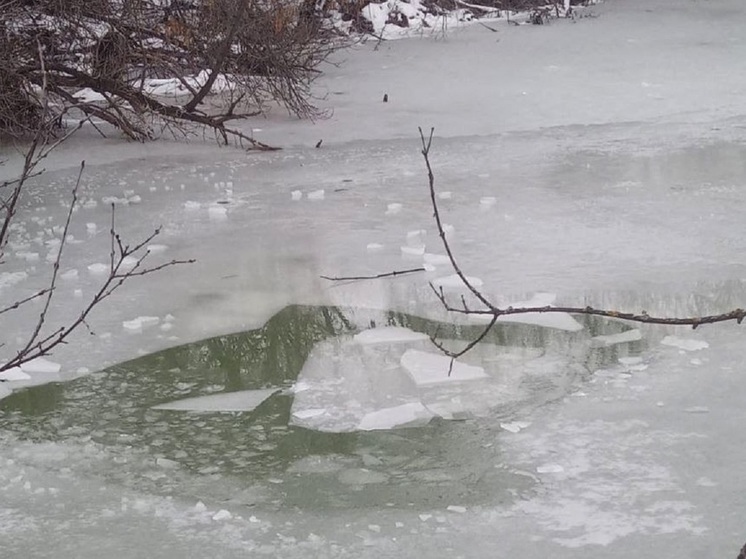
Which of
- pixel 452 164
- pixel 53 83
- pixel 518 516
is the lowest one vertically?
pixel 518 516

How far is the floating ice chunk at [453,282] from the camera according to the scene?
15.6 ft

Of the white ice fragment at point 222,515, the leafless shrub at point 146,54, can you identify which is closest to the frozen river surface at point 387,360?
the white ice fragment at point 222,515

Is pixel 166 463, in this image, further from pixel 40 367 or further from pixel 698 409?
pixel 698 409

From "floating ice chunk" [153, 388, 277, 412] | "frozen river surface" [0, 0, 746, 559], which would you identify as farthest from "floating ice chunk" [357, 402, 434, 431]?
"floating ice chunk" [153, 388, 277, 412]

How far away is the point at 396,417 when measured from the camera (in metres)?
3.52

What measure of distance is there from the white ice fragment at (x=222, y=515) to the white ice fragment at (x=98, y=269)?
2.54 m

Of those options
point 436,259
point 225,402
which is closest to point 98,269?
point 436,259

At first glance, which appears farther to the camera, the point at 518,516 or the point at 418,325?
the point at 418,325

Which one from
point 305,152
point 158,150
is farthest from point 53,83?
point 305,152

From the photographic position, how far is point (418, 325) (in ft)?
14.3

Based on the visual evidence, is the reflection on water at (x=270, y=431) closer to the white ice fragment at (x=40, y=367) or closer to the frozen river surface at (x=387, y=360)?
the frozen river surface at (x=387, y=360)

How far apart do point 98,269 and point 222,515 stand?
2.61 metres

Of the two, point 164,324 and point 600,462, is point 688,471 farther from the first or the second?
point 164,324

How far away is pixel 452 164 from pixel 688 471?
443cm
